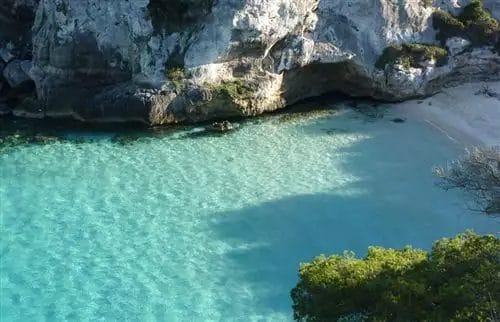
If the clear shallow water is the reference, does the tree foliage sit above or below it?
above

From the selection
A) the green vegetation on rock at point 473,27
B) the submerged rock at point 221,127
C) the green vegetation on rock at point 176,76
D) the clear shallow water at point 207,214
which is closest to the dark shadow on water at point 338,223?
the clear shallow water at point 207,214

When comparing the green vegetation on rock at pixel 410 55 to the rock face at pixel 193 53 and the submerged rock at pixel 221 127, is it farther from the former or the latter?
the submerged rock at pixel 221 127

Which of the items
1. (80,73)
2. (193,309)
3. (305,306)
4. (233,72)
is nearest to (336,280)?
(305,306)

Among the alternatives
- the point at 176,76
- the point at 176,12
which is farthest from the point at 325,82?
the point at 176,12

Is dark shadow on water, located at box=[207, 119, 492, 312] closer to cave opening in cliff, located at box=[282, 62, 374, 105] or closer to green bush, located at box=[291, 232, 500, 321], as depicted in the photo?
green bush, located at box=[291, 232, 500, 321]

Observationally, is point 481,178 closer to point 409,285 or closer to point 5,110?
point 409,285

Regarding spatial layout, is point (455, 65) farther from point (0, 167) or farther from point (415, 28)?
point (0, 167)

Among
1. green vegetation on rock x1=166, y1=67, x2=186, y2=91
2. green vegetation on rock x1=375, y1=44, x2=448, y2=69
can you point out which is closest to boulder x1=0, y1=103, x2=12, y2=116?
green vegetation on rock x1=166, y1=67, x2=186, y2=91
